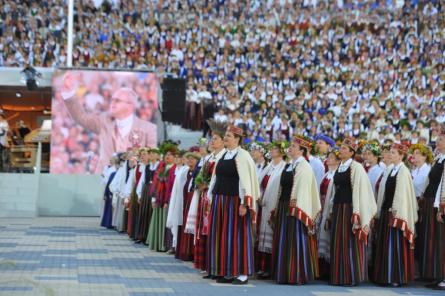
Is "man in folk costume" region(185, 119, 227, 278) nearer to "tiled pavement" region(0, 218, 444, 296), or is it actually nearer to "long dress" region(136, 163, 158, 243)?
"tiled pavement" region(0, 218, 444, 296)

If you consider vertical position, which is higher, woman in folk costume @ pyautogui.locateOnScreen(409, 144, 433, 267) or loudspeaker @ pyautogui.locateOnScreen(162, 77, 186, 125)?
loudspeaker @ pyautogui.locateOnScreen(162, 77, 186, 125)

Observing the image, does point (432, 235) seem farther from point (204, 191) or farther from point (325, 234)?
point (204, 191)

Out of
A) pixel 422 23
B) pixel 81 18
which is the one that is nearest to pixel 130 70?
pixel 81 18

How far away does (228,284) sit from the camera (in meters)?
10.9

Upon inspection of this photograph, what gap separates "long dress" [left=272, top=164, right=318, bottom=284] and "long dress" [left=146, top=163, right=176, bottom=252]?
389cm

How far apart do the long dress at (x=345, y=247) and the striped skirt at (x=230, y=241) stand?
1044 mm

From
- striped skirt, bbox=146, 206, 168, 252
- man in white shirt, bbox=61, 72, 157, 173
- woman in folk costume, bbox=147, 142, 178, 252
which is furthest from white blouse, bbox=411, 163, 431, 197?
man in white shirt, bbox=61, 72, 157, 173

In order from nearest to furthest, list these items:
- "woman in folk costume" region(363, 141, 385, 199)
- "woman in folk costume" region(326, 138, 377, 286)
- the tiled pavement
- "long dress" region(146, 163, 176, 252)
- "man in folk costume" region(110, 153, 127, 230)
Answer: the tiled pavement < "woman in folk costume" region(326, 138, 377, 286) < "woman in folk costume" region(363, 141, 385, 199) < "long dress" region(146, 163, 176, 252) < "man in folk costume" region(110, 153, 127, 230)

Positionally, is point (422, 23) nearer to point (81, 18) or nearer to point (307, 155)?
point (81, 18)

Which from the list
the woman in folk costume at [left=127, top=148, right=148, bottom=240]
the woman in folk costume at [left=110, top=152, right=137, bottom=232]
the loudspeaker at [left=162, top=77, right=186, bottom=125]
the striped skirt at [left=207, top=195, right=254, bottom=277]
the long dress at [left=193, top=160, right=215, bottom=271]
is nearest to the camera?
the striped skirt at [left=207, top=195, right=254, bottom=277]

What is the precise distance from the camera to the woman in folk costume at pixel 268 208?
38.1 ft

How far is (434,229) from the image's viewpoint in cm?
1141

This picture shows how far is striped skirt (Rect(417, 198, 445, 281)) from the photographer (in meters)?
11.3

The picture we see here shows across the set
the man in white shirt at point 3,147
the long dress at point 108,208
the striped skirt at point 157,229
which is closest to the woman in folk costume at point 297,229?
the striped skirt at point 157,229
